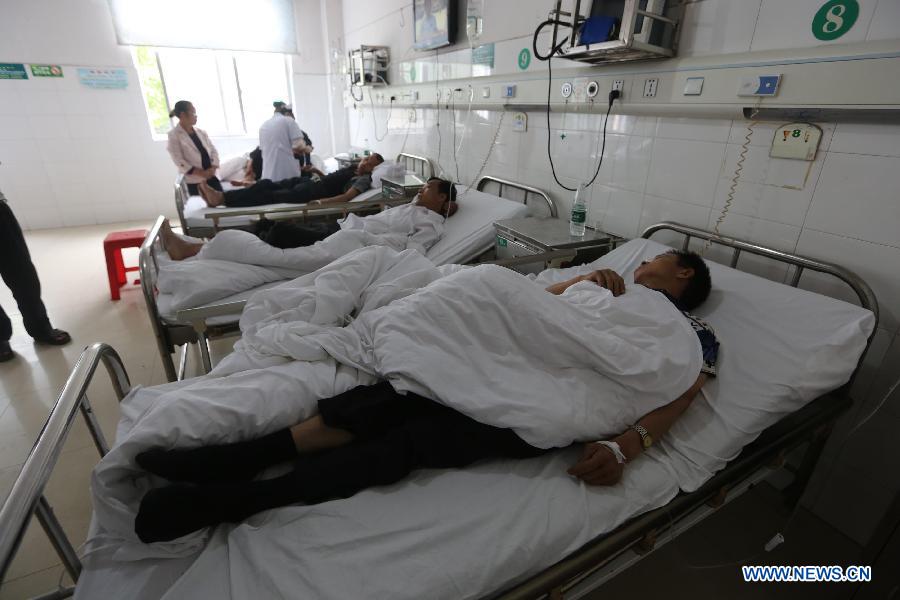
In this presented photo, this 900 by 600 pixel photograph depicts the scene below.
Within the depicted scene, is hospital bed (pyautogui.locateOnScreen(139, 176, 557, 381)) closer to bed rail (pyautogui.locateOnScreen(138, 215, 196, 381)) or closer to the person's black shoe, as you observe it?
bed rail (pyautogui.locateOnScreen(138, 215, 196, 381))

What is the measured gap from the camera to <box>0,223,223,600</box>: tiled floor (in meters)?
1.75

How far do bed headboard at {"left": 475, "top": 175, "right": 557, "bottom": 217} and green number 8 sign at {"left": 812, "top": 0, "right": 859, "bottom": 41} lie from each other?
156cm

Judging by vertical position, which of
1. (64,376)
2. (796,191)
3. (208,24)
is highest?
(208,24)

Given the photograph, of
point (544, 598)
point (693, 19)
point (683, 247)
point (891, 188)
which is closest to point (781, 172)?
point (891, 188)

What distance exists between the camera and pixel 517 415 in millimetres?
1281

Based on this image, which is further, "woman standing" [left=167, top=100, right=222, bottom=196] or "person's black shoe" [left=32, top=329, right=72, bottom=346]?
"woman standing" [left=167, top=100, right=222, bottom=196]

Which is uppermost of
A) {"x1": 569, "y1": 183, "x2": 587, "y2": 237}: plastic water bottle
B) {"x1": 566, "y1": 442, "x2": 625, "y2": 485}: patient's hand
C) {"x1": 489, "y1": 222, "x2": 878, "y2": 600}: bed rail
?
{"x1": 569, "y1": 183, "x2": 587, "y2": 237}: plastic water bottle

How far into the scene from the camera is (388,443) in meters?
1.26

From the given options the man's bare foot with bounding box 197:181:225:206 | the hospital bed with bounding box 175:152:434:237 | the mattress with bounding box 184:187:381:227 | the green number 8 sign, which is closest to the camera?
the green number 8 sign

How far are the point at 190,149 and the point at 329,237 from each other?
3.10 meters

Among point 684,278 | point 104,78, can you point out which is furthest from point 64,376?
point 104,78

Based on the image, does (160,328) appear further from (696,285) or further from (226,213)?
(696,285)

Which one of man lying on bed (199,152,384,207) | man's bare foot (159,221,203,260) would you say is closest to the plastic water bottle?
man's bare foot (159,221,203,260)

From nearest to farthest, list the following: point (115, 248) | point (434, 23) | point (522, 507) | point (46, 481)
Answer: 1. point (46, 481)
2. point (522, 507)
3. point (434, 23)
4. point (115, 248)
